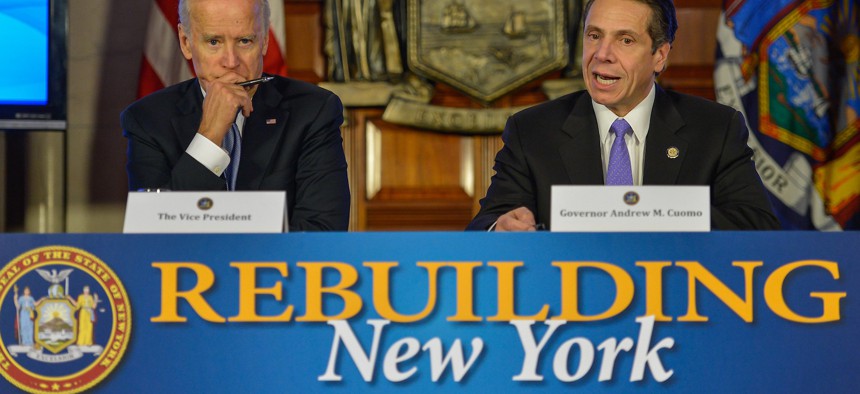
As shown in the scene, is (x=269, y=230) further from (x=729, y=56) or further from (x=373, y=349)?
(x=729, y=56)

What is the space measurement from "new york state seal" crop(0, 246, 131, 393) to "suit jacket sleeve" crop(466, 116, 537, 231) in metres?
0.90

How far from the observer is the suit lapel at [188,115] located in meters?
2.24

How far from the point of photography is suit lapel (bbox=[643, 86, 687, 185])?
6.98 feet

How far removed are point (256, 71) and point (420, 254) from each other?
3.36 feet

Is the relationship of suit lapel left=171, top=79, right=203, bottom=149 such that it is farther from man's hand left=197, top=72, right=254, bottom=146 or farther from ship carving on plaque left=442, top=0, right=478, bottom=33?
ship carving on plaque left=442, top=0, right=478, bottom=33

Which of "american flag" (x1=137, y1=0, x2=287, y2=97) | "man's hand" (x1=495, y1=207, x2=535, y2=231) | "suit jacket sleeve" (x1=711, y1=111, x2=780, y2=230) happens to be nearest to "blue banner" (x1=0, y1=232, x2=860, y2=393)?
"man's hand" (x1=495, y1=207, x2=535, y2=231)

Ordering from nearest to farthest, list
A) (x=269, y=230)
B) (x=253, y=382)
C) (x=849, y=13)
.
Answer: (x=253, y=382)
(x=269, y=230)
(x=849, y=13)

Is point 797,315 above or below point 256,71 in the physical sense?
below

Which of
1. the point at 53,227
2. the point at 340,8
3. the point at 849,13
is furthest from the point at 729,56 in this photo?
the point at 53,227

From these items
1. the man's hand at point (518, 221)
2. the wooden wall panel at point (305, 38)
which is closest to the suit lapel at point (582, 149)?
the man's hand at point (518, 221)

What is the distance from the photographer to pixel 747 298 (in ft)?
4.50

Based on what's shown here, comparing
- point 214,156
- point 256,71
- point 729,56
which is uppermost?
point 729,56

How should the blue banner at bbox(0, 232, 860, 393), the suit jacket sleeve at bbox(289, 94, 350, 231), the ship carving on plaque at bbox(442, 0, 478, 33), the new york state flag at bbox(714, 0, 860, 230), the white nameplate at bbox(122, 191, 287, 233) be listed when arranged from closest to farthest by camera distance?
the blue banner at bbox(0, 232, 860, 393) → the white nameplate at bbox(122, 191, 287, 233) → the suit jacket sleeve at bbox(289, 94, 350, 231) → the new york state flag at bbox(714, 0, 860, 230) → the ship carving on plaque at bbox(442, 0, 478, 33)

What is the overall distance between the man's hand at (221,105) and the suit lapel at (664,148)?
823 mm
